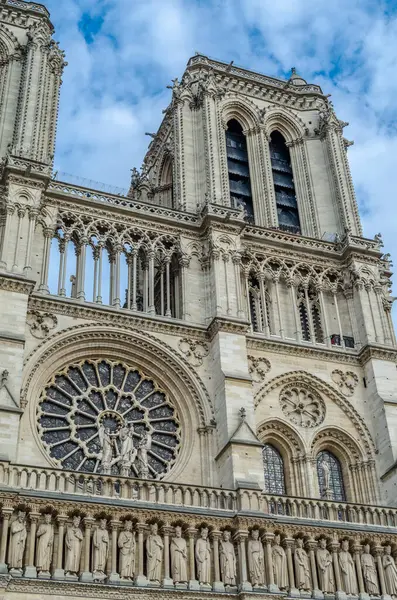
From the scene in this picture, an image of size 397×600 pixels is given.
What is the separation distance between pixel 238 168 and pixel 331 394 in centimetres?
935

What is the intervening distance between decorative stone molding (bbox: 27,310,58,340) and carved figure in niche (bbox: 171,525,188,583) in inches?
237

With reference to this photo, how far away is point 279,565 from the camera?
18.6 meters

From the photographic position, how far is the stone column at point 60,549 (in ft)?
54.5

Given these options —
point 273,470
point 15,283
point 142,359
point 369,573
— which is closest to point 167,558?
point 369,573

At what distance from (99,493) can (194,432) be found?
3.82 metres

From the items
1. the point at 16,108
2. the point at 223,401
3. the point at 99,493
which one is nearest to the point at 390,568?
the point at 223,401

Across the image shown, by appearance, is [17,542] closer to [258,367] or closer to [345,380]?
[258,367]

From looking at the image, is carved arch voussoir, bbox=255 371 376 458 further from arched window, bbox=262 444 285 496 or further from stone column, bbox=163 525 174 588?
Result: stone column, bbox=163 525 174 588

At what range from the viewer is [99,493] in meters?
18.3

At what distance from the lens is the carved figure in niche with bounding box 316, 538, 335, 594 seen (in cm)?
1878

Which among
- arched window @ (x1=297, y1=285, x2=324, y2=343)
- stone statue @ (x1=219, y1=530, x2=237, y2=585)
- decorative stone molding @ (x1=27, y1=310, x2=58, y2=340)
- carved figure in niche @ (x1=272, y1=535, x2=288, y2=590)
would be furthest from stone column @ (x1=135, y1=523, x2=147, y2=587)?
arched window @ (x1=297, y1=285, x2=324, y2=343)

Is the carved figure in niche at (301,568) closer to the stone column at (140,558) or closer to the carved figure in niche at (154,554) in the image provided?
the carved figure in niche at (154,554)

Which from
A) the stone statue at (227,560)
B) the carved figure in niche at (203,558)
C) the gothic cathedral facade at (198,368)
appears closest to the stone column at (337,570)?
the gothic cathedral facade at (198,368)

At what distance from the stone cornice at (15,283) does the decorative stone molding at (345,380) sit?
8876 millimetres
